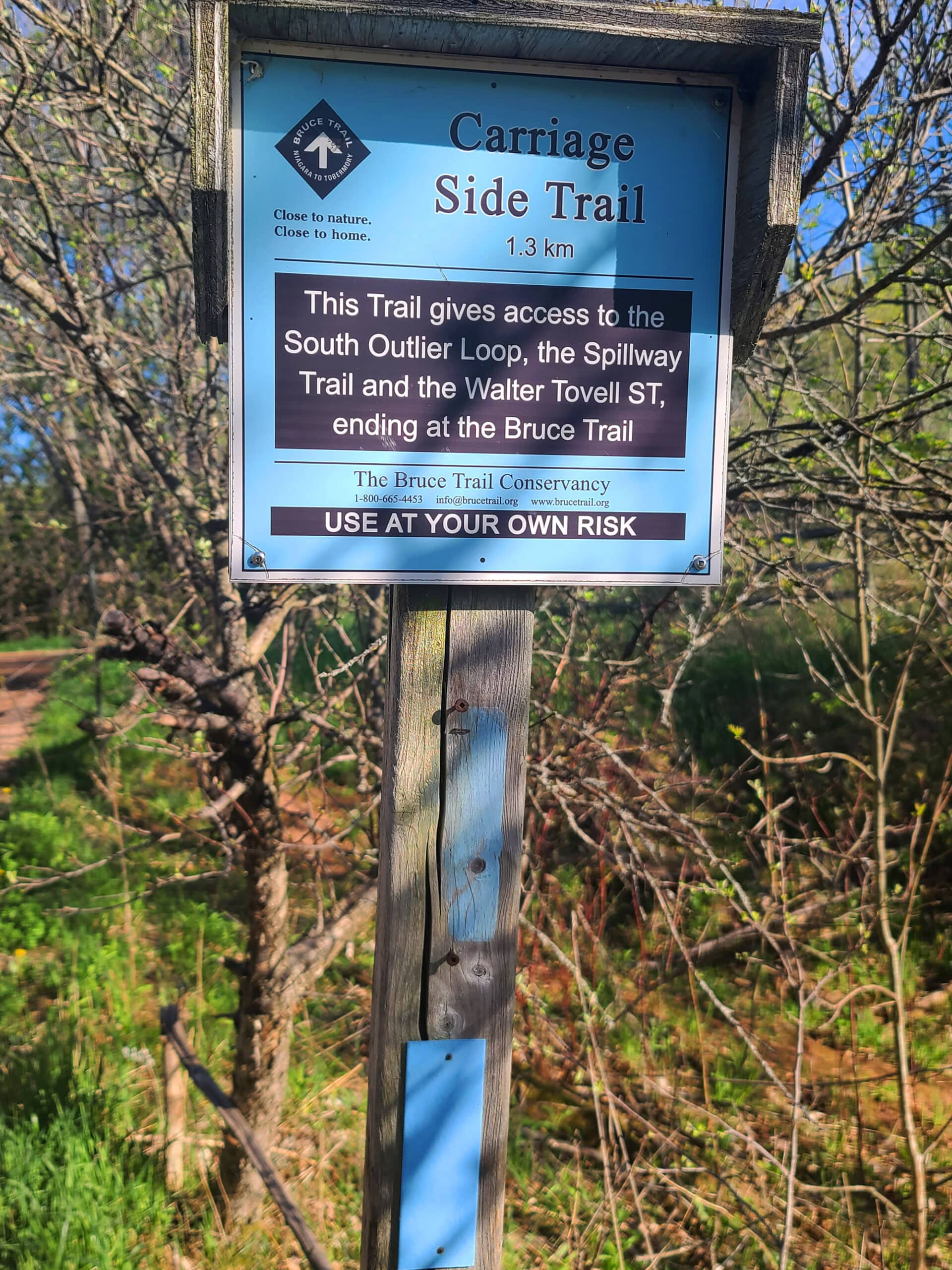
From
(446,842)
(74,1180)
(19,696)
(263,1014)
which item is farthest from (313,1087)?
(19,696)

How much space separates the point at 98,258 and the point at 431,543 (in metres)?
3.93

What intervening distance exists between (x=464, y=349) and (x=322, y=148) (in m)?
0.37

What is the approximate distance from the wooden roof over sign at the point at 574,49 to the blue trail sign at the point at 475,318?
0.03 metres

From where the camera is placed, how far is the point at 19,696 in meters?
8.62

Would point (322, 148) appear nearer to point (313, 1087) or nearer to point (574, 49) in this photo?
point (574, 49)

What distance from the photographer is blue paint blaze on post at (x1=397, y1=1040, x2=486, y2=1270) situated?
5.14 ft

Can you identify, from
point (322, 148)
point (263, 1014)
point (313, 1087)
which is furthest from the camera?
point (313, 1087)

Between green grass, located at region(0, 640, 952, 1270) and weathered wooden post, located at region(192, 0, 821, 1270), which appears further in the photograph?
green grass, located at region(0, 640, 952, 1270)

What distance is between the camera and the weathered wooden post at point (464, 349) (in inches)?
54.6

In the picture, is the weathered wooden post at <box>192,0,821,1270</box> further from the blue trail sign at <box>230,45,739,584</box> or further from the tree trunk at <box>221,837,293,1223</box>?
the tree trunk at <box>221,837,293,1223</box>

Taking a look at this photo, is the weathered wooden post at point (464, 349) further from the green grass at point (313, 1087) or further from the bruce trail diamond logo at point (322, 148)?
the green grass at point (313, 1087)

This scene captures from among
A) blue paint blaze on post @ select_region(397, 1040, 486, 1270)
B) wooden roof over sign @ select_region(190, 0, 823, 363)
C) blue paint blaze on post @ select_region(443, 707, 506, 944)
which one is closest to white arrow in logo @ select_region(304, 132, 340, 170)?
wooden roof over sign @ select_region(190, 0, 823, 363)

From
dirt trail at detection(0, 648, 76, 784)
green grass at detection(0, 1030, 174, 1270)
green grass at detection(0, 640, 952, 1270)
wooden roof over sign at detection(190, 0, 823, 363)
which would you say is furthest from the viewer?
dirt trail at detection(0, 648, 76, 784)

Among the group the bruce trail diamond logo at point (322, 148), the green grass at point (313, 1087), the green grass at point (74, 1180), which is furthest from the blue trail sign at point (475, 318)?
the green grass at point (74, 1180)
